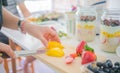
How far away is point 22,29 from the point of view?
101cm

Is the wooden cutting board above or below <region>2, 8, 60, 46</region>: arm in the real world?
below

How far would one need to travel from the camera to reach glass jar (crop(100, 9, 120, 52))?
0.86m

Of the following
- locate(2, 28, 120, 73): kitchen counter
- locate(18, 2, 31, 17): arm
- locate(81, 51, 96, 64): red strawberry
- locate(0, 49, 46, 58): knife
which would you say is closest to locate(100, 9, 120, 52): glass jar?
locate(2, 28, 120, 73): kitchen counter

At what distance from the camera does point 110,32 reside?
86cm

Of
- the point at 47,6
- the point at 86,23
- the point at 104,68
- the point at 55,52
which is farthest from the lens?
the point at 47,6

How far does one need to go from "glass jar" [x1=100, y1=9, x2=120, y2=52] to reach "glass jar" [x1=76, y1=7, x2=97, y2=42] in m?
0.09

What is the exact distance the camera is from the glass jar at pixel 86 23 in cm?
99

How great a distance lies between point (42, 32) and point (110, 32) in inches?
12.7

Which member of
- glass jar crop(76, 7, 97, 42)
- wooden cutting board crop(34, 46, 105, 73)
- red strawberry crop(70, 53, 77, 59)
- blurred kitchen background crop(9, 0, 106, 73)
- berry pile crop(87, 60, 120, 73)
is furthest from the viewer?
blurred kitchen background crop(9, 0, 106, 73)

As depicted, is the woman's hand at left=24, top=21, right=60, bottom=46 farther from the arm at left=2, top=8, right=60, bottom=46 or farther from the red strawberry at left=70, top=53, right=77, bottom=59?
the red strawberry at left=70, top=53, right=77, bottom=59

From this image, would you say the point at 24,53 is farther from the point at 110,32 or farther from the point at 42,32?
the point at 110,32

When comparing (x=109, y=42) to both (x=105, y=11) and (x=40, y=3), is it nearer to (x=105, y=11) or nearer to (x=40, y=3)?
(x=105, y=11)

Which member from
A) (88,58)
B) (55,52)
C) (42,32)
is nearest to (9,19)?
A: (42,32)

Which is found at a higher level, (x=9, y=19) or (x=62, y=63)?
(x=9, y=19)
